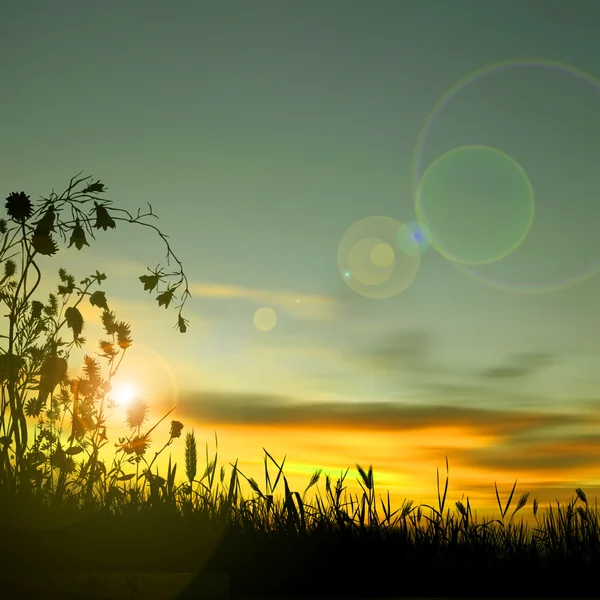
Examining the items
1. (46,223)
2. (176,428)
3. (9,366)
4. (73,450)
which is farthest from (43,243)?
(176,428)

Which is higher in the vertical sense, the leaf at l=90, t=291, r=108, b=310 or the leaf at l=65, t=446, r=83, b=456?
the leaf at l=90, t=291, r=108, b=310

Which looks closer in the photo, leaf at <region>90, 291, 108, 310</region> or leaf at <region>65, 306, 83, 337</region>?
leaf at <region>65, 306, 83, 337</region>

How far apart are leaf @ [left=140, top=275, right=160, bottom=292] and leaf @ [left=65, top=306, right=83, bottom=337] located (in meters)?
0.59

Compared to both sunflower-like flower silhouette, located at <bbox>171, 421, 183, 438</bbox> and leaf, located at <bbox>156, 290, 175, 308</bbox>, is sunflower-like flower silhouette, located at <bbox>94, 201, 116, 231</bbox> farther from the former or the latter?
sunflower-like flower silhouette, located at <bbox>171, 421, 183, 438</bbox>

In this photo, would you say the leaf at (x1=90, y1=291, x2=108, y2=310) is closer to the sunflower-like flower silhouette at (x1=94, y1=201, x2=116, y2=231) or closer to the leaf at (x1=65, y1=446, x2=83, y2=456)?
the sunflower-like flower silhouette at (x1=94, y1=201, x2=116, y2=231)

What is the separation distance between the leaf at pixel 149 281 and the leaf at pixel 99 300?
366mm

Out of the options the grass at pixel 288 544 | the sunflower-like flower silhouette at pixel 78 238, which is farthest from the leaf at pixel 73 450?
the sunflower-like flower silhouette at pixel 78 238

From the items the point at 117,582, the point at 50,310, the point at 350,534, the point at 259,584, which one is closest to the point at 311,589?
the point at 259,584

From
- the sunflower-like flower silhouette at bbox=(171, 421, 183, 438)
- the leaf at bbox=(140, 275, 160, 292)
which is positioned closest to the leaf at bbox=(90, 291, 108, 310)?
the leaf at bbox=(140, 275, 160, 292)

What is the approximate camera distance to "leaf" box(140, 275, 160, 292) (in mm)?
6145

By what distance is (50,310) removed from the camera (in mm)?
7570

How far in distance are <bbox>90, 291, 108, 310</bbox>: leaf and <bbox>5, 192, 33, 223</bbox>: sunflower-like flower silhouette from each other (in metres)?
0.86

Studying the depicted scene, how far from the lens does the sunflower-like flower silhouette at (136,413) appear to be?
729cm

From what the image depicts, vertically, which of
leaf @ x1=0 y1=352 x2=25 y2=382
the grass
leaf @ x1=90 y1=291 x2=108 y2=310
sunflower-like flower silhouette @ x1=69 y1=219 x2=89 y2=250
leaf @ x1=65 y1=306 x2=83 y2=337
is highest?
sunflower-like flower silhouette @ x1=69 y1=219 x2=89 y2=250
